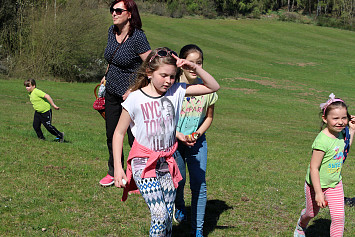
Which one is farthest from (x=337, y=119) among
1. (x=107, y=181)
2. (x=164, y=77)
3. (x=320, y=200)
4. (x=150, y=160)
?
(x=107, y=181)

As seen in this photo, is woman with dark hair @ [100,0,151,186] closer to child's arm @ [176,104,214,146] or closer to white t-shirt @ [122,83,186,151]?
child's arm @ [176,104,214,146]

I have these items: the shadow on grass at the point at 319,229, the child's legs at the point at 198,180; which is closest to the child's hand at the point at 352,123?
the shadow on grass at the point at 319,229

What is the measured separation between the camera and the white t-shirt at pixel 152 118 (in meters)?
4.15

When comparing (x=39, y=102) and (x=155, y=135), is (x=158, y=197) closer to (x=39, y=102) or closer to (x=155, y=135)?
(x=155, y=135)

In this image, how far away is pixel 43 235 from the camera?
504 centimetres

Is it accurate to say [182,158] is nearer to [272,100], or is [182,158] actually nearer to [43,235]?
[43,235]

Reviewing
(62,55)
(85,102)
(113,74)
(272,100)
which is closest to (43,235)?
(113,74)

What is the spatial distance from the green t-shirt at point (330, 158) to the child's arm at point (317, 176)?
0.24 feet

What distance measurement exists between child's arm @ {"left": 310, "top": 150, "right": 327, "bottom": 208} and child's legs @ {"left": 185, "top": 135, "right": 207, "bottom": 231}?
126 cm

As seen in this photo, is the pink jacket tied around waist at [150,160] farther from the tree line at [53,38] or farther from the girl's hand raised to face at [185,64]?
the tree line at [53,38]

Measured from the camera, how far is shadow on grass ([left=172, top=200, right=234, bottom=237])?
18.1 ft

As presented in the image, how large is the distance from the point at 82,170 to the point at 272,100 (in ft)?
79.5

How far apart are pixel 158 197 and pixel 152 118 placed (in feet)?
2.43

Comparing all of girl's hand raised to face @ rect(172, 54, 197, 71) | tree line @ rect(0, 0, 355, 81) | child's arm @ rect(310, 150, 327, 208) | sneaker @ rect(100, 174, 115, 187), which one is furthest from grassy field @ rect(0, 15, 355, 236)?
tree line @ rect(0, 0, 355, 81)
